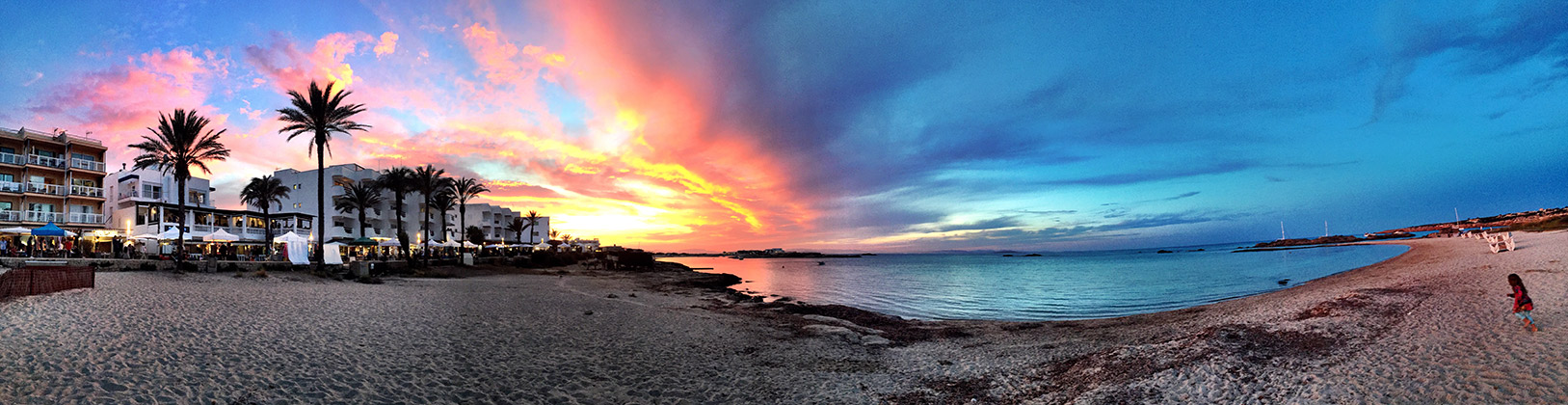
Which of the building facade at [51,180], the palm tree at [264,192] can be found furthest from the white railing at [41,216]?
the palm tree at [264,192]

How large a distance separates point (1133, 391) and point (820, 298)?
85.1 ft

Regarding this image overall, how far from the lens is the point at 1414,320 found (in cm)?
1362

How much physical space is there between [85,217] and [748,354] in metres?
73.6

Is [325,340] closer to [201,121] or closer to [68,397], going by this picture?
[68,397]

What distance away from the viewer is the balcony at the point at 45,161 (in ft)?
157

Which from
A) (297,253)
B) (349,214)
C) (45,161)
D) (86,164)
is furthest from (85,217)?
(297,253)

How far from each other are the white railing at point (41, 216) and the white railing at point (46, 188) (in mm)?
1796

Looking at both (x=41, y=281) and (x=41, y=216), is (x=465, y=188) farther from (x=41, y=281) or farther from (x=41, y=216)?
(x=41, y=281)

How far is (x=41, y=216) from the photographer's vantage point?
1875 inches

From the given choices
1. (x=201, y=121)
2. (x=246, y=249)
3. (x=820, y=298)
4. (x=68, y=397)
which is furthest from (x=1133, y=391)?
(x=246, y=249)

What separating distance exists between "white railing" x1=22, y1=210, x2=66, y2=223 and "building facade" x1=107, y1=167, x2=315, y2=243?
12.0 ft

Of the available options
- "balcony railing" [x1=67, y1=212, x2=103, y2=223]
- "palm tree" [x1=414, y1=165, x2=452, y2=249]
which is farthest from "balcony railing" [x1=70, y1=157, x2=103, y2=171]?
"palm tree" [x1=414, y1=165, x2=452, y2=249]

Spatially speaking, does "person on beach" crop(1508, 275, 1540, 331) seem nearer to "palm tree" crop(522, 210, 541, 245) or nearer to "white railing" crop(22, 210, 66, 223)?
"white railing" crop(22, 210, 66, 223)

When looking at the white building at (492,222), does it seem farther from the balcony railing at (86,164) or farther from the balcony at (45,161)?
the balcony at (45,161)
